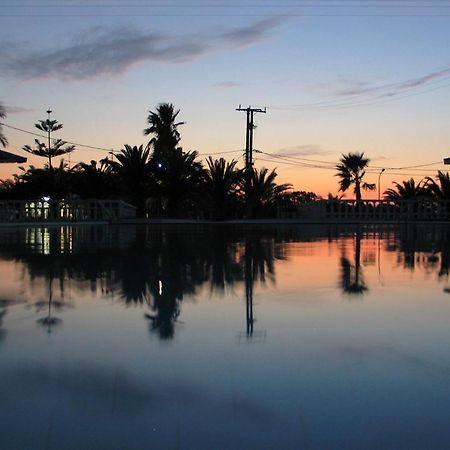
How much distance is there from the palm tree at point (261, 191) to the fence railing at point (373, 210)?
1177 mm

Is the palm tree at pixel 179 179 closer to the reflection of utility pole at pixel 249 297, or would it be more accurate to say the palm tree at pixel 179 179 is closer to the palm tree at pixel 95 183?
the palm tree at pixel 95 183

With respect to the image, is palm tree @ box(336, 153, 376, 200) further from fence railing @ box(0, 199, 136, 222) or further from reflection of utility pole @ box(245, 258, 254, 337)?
reflection of utility pole @ box(245, 258, 254, 337)

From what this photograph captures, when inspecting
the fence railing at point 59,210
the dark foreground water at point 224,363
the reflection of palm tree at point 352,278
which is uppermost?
the fence railing at point 59,210

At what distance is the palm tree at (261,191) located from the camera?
153 feet

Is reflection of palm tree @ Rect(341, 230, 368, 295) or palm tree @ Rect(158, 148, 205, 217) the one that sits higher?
palm tree @ Rect(158, 148, 205, 217)

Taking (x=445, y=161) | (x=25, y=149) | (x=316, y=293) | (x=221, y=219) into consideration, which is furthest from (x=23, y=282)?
(x=25, y=149)

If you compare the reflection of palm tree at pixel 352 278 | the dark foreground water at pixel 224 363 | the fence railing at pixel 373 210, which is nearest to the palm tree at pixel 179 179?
the fence railing at pixel 373 210

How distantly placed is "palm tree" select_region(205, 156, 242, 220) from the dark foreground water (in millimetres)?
35580

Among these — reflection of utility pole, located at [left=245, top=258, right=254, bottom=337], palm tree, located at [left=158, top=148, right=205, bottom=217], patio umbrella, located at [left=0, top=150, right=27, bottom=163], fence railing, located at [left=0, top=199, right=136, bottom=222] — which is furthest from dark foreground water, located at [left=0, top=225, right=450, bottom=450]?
palm tree, located at [left=158, top=148, right=205, bottom=217]

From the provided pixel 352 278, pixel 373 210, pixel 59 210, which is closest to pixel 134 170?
pixel 59 210

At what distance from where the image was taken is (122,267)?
10.8 m

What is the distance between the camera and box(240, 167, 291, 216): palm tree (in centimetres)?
4650

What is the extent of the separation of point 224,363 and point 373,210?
146ft

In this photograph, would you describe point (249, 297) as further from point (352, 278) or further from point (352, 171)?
point (352, 171)
